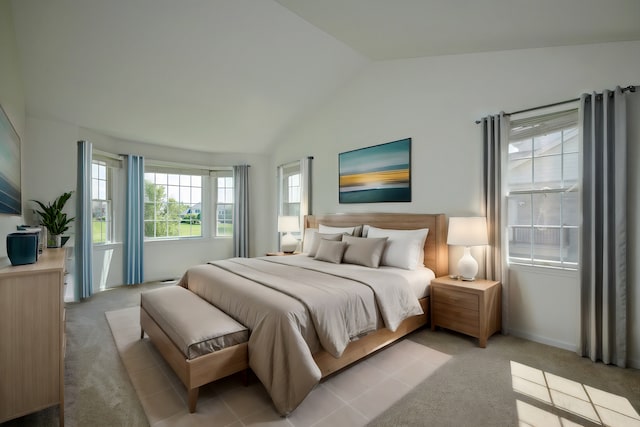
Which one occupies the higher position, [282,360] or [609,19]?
[609,19]

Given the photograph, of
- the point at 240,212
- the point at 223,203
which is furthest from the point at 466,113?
the point at 223,203

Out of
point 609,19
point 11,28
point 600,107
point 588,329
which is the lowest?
point 588,329

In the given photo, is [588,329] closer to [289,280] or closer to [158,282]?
[289,280]

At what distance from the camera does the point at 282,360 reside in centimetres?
184

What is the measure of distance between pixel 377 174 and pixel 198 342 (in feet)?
9.92

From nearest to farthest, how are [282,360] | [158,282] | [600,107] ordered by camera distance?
[282,360], [600,107], [158,282]

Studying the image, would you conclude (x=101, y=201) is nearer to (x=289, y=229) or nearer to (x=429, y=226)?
(x=289, y=229)

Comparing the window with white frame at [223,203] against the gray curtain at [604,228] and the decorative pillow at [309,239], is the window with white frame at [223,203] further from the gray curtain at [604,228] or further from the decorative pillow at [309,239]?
the gray curtain at [604,228]

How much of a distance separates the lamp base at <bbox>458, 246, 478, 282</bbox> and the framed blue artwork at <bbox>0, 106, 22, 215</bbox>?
147 inches

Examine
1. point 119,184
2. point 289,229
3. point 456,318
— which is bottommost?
point 456,318

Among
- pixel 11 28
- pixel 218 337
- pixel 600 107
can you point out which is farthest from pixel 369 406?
pixel 11 28

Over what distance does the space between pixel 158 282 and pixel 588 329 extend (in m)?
5.67

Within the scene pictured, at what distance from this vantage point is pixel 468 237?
2.92 m

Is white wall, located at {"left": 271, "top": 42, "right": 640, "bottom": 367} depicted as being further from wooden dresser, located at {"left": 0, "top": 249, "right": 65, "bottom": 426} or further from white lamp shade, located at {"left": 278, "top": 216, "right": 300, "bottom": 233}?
wooden dresser, located at {"left": 0, "top": 249, "right": 65, "bottom": 426}
